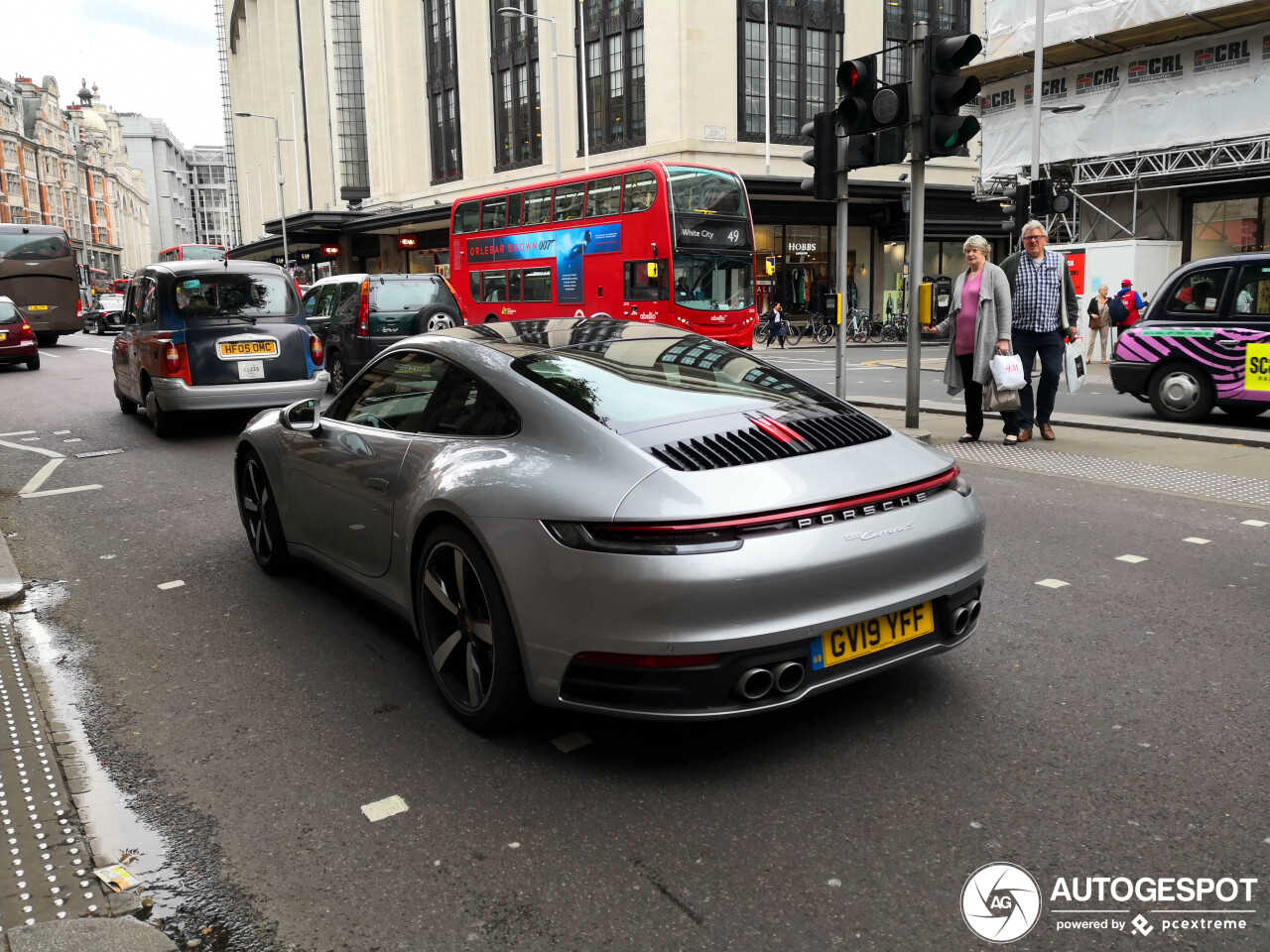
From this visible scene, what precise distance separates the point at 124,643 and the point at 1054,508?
548cm

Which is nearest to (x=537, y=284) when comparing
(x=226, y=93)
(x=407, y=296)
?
(x=407, y=296)

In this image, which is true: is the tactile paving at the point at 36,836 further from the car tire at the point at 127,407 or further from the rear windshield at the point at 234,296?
the car tire at the point at 127,407

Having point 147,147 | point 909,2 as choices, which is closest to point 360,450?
point 909,2

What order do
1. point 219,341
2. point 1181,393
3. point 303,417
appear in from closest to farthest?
1. point 303,417
2. point 1181,393
3. point 219,341

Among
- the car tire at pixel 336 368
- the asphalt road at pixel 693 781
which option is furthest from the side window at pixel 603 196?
the asphalt road at pixel 693 781

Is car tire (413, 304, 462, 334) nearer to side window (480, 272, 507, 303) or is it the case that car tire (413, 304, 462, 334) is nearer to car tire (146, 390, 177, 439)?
car tire (146, 390, 177, 439)

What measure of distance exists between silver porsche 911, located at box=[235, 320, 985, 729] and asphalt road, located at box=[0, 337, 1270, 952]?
0.22 meters

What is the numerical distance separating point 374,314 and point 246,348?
3.68 meters

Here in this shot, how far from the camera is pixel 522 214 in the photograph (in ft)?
74.3

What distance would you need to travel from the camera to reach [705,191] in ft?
64.1

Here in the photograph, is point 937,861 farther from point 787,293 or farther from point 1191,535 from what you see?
point 787,293

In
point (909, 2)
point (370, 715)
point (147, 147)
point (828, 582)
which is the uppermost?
point (147, 147)

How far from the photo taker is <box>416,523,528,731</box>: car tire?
337 centimetres

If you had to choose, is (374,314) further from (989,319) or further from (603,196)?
(989,319)
